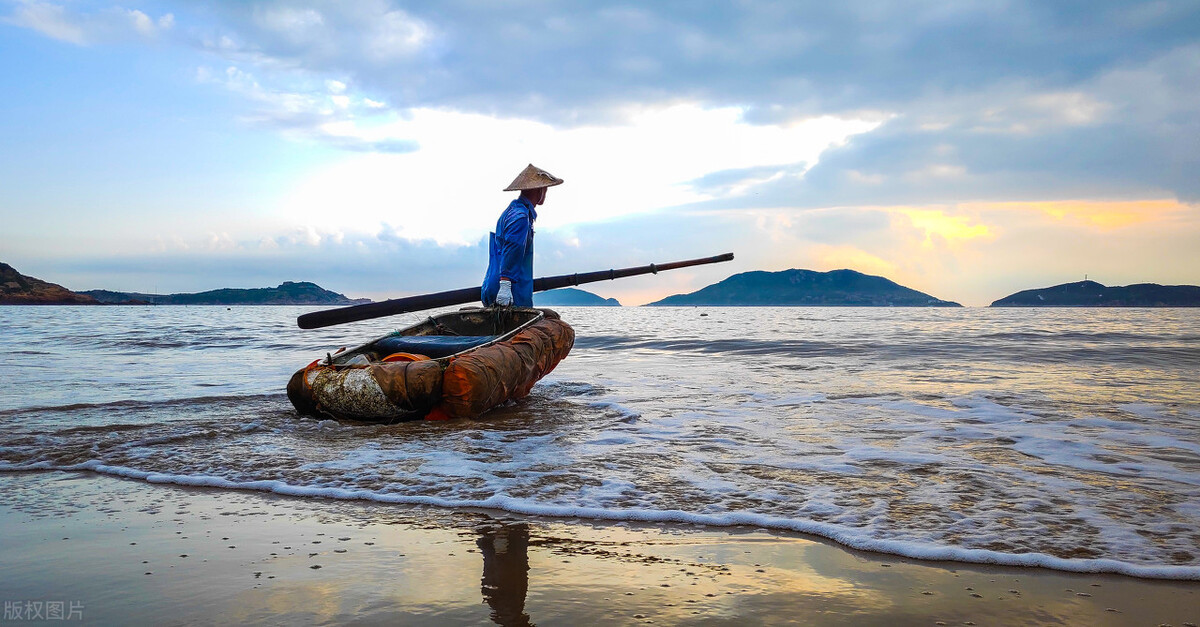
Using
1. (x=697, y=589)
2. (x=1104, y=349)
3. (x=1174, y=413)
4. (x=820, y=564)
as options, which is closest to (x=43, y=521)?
(x=697, y=589)

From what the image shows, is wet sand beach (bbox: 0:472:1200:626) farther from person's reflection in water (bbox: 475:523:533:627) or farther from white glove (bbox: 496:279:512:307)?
white glove (bbox: 496:279:512:307)

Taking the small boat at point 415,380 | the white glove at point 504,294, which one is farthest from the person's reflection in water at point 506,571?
the white glove at point 504,294

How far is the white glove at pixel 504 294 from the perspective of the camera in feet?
31.7

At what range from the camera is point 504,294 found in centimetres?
973

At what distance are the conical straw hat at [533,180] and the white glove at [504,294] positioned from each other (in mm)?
1238

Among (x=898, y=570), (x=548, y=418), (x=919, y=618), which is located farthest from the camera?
(x=548, y=418)

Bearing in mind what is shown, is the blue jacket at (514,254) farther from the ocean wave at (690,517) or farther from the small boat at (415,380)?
the ocean wave at (690,517)

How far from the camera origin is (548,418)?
26.6ft

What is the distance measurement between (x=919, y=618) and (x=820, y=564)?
65 cm

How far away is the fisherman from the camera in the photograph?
919 cm

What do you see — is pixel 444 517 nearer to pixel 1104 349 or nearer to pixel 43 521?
pixel 43 521

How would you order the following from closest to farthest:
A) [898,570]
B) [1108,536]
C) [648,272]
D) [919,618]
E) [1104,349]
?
1. [919,618]
2. [898,570]
3. [1108,536]
4. [648,272]
5. [1104,349]

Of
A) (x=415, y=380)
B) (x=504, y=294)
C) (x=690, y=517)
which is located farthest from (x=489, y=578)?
(x=504, y=294)

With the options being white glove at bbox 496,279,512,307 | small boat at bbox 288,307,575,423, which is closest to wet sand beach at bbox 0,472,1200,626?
small boat at bbox 288,307,575,423
